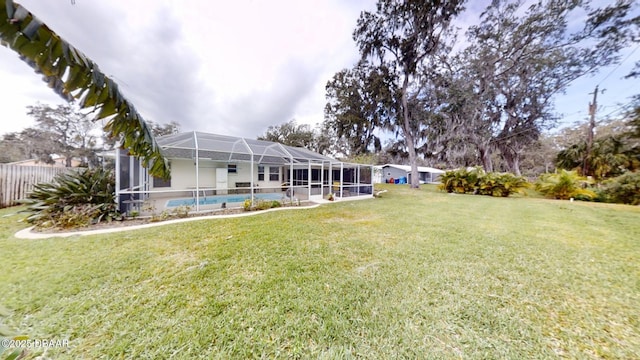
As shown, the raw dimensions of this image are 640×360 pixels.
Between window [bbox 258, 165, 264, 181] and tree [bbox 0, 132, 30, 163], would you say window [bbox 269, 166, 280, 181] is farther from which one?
tree [bbox 0, 132, 30, 163]

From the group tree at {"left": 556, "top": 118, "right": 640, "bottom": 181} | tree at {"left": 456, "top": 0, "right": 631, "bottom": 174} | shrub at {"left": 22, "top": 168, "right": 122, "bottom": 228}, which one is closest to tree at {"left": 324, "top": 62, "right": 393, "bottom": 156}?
tree at {"left": 456, "top": 0, "right": 631, "bottom": 174}

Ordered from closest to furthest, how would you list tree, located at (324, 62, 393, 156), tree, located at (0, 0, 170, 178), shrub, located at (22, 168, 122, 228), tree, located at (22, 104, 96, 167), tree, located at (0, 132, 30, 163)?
tree, located at (0, 0, 170, 178), shrub, located at (22, 168, 122, 228), tree, located at (324, 62, 393, 156), tree, located at (22, 104, 96, 167), tree, located at (0, 132, 30, 163)

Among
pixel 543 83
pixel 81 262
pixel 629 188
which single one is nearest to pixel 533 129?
pixel 543 83

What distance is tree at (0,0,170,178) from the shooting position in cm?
126

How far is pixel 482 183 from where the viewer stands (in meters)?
13.5

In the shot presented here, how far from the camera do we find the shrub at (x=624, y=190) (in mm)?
9633

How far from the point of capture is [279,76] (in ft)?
41.5

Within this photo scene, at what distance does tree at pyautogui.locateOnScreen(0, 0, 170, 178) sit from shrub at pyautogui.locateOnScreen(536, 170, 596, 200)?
63.0ft

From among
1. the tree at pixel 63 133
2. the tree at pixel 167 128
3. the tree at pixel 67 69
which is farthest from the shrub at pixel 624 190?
the tree at pixel 63 133

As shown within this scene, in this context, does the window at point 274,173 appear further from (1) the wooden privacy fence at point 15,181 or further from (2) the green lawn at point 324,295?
(1) the wooden privacy fence at point 15,181

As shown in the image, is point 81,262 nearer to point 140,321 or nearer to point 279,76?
point 140,321

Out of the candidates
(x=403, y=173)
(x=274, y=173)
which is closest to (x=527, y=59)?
(x=403, y=173)

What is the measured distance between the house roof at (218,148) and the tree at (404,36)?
421 inches

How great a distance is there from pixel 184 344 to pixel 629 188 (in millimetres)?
18868
